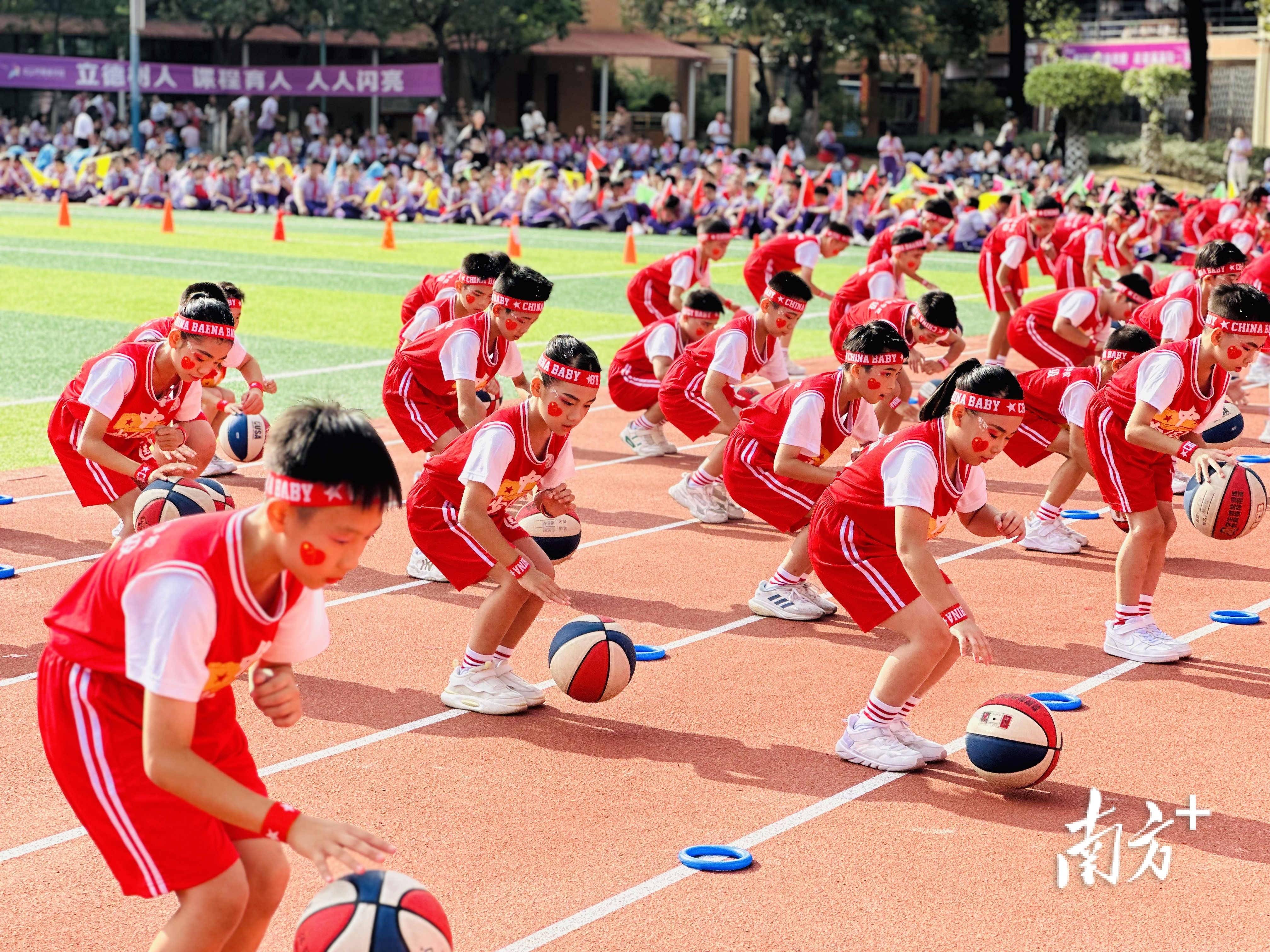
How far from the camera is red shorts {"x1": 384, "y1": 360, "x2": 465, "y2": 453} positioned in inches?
410

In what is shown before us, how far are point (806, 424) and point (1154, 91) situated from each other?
4139 centimetres

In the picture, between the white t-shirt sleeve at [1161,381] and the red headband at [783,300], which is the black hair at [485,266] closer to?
the red headband at [783,300]

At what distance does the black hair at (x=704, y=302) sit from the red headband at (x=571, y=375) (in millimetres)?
5542

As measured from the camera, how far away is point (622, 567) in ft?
31.8

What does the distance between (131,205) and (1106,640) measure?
37.7 metres

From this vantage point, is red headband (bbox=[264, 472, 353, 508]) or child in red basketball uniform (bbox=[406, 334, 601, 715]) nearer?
red headband (bbox=[264, 472, 353, 508])

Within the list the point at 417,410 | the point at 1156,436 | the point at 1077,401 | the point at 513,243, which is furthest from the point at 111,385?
the point at 513,243

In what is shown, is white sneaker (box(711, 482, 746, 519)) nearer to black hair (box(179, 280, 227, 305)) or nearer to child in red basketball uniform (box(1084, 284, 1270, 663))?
child in red basketball uniform (box(1084, 284, 1270, 663))

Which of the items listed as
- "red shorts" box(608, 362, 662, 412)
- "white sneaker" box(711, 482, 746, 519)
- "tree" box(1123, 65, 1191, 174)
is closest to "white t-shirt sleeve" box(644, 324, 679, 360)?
"red shorts" box(608, 362, 662, 412)

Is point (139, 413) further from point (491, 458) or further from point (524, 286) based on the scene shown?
point (491, 458)

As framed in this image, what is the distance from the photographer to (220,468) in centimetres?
1184

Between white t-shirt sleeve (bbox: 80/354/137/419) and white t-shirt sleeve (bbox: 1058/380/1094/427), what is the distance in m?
5.33

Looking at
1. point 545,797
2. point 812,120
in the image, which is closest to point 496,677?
point 545,797

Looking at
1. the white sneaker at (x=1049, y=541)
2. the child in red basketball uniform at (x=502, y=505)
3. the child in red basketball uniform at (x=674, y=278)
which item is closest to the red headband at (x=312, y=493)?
the child in red basketball uniform at (x=502, y=505)
